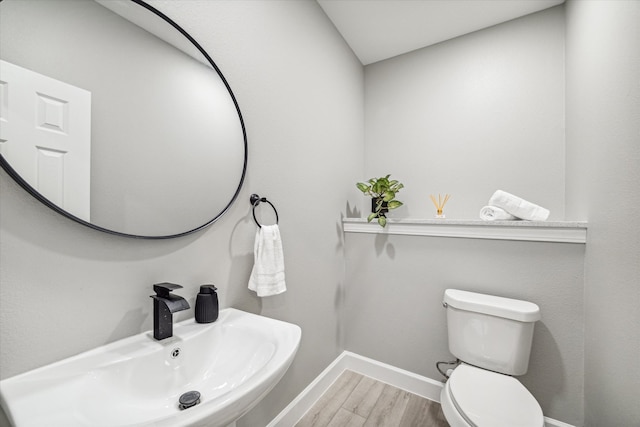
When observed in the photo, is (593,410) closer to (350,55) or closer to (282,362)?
(282,362)

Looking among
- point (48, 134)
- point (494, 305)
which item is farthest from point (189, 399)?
point (494, 305)

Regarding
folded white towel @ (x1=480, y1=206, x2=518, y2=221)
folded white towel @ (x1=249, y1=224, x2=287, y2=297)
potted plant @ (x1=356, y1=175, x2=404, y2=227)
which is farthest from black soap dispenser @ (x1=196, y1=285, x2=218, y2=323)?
folded white towel @ (x1=480, y1=206, x2=518, y2=221)

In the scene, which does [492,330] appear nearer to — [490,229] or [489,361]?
[489,361]

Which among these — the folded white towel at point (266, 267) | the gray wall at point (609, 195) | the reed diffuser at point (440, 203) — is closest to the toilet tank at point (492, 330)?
the gray wall at point (609, 195)

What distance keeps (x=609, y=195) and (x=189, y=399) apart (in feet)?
5.53

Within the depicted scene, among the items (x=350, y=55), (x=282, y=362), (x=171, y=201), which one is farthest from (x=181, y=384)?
(x=350, y=55)

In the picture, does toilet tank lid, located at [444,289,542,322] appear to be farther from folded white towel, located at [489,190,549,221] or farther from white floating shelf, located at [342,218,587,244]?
folded white towel, located at [489,190,549,221]

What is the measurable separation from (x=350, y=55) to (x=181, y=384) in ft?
7.67

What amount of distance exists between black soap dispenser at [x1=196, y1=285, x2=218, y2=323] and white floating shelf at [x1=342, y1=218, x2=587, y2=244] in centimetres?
124

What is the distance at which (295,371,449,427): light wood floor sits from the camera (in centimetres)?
152

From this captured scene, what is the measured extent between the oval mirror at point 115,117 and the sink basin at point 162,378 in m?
0.33

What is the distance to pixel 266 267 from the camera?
1.14 meters

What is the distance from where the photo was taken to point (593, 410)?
1.22m

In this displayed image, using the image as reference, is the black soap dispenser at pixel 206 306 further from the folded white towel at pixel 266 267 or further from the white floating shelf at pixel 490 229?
the white floating shelf at pixel 490 229
